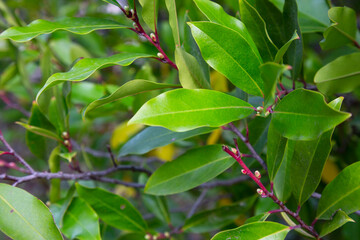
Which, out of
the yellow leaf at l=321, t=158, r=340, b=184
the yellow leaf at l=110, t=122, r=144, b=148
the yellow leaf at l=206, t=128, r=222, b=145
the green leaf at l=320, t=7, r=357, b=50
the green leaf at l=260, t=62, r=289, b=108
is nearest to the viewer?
the green leaf at l=260, t=62, r=289, b=108

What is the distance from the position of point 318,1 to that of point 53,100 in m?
0.69

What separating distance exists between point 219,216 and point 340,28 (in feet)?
A: 1.86

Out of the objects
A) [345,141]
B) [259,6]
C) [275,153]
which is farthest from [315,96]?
[345,141]

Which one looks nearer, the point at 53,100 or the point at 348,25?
the point at 348,25

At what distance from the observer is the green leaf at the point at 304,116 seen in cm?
46

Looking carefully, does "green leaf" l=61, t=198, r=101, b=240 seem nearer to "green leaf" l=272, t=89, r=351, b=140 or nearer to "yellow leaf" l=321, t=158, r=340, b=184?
"green leaf" l=272, t=89, r=351, b=140

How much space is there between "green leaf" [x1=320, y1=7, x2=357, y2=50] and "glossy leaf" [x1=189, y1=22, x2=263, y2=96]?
212 millimetres

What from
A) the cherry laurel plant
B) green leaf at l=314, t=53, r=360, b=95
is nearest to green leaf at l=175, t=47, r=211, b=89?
the cherry laurel plant

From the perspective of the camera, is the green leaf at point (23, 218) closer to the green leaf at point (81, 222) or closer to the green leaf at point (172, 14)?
the green leaf at point (81, 222)

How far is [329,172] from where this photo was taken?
1.13m

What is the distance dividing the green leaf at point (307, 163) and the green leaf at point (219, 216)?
31cm

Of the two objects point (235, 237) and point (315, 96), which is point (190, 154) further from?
point (315, 96)

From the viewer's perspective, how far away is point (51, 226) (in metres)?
0.64

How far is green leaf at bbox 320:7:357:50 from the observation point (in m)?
0.68
